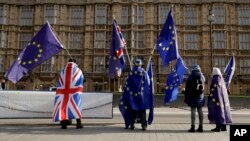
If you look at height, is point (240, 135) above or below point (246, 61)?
below

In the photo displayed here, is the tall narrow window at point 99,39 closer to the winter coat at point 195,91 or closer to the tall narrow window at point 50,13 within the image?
the tall narrow window at point 50,13

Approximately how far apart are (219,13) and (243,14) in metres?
2.79

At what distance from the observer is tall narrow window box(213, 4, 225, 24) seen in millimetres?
39781

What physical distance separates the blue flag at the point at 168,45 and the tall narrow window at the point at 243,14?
3008cm

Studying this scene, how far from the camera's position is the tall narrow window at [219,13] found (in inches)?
1566

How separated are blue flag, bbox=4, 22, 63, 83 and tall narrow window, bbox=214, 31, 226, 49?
30.7m

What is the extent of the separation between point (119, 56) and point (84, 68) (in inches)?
1083

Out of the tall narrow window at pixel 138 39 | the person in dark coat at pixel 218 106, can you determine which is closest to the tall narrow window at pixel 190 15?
the tall narrow window at pixel 138 39

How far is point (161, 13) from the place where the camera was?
3994 centimetres

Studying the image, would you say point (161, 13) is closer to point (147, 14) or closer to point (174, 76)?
point (147, 14)

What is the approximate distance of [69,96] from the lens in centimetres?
1050

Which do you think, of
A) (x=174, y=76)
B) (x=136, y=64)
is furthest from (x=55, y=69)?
(x=136, y=64)

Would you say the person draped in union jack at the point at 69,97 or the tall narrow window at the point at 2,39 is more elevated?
the tall narrow window at the point at 2,39

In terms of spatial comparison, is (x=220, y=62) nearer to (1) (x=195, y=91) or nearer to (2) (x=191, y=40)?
(2) (x=191, y=40)
